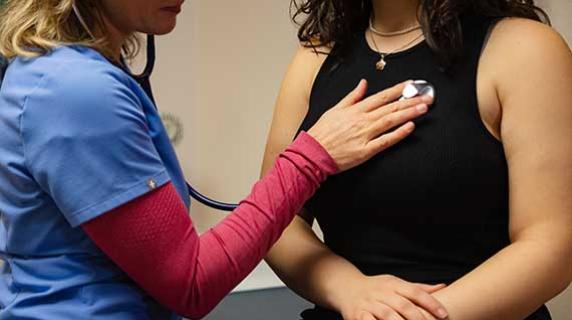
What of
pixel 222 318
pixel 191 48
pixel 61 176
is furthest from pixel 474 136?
pixel 191 48

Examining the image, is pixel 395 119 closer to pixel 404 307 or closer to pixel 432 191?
pixel 432 191

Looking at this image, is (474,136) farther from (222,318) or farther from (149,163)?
(222,318)

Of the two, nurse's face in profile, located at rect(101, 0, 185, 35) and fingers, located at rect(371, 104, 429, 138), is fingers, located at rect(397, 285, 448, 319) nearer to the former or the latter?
fingers, located at rect(371, 104, 429, 138)

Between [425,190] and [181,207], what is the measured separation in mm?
374

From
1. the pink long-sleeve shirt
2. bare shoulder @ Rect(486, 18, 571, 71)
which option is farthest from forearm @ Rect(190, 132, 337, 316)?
bare shoulder @ Rect(486, 18, 571, 71)

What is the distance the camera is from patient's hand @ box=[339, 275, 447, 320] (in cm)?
99

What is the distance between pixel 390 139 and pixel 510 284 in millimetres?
279

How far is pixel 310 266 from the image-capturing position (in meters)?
1.16

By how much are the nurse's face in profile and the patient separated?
313 millimetres

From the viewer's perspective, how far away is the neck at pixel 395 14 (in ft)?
3.87

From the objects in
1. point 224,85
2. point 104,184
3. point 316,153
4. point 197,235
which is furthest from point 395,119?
point 224,85

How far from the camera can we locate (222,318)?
6.48 ft

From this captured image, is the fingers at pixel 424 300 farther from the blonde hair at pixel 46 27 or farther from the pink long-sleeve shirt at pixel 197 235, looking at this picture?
the blonde hair at pixel 46 27

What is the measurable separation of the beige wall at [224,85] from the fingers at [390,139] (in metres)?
1.18
